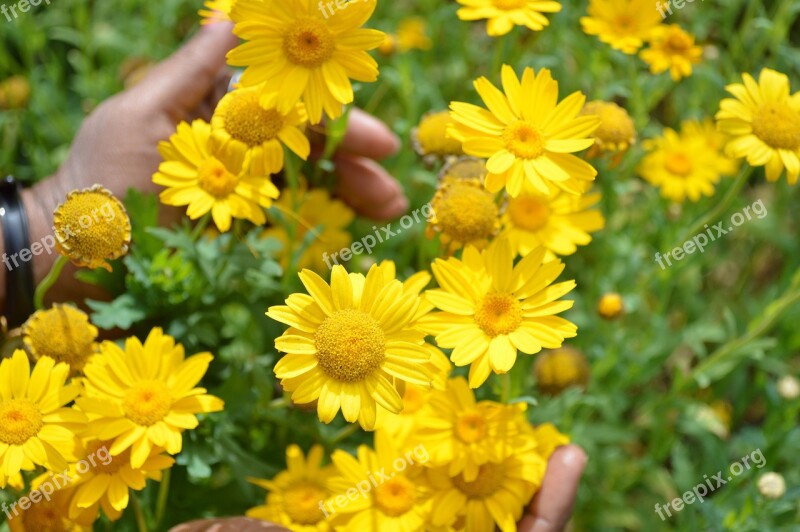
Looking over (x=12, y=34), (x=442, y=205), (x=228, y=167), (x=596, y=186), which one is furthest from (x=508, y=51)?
(x=12, y=34)

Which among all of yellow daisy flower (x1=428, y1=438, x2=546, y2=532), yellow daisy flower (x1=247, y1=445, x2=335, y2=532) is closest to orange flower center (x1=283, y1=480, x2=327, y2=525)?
yellow daisy flower (x1=247, y1=445, x2=335, y2=532)

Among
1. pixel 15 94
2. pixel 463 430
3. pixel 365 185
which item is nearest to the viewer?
pixel 463 430

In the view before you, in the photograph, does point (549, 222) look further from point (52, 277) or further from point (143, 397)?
point (52, 277)

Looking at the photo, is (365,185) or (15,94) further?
(15,94)

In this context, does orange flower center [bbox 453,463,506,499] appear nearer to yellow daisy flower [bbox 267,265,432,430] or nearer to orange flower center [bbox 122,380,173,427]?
yellow daisy flower [bbox 267,265,432,430]

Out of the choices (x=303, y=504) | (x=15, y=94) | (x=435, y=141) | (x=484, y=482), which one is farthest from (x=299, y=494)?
(x=15, y=94)

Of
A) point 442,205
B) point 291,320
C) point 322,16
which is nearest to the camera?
point 291,320

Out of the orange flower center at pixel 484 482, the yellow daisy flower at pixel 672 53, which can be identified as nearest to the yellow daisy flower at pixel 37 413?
the orange flower center at pixel 484 482

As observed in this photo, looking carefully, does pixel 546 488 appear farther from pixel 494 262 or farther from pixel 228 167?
pixel 228 167
